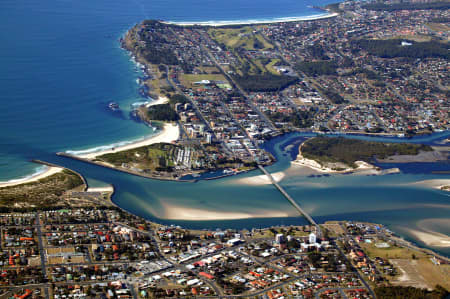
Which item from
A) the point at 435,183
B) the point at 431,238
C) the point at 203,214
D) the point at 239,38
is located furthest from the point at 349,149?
the point at 239,38

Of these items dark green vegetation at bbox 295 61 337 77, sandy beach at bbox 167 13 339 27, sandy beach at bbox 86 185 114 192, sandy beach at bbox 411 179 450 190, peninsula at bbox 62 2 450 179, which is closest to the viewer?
sandy beach at bbox 86 185 114 192

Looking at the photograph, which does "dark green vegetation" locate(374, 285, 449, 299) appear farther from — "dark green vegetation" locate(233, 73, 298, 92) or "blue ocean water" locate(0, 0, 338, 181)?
"dark green vegetation" locate(233, 73, 298, 92)

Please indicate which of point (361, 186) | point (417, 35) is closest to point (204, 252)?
point (361, 186)

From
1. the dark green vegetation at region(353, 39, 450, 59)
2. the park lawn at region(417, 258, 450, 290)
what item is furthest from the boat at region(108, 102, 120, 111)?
the dark green vegetation at region(353, 39, 450, 59)

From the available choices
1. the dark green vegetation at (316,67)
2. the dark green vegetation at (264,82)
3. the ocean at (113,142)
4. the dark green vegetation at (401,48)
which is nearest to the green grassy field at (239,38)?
the dark green vegetation at (316,67)

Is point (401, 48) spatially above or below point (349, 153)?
above

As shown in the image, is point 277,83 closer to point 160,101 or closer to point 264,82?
point 264,82
